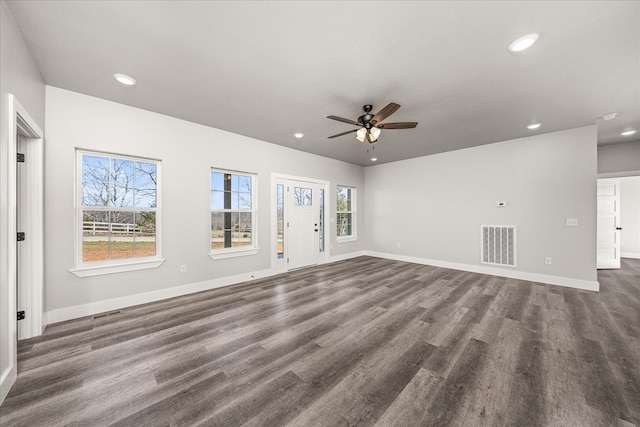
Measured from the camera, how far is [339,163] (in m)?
6.23

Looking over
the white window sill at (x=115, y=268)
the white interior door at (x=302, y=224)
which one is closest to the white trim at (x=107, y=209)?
the white window sill at (x=115, y=268)

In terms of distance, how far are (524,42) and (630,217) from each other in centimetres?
803

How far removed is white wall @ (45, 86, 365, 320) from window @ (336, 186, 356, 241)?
196 centimetres

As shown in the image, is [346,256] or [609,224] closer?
[609,224]

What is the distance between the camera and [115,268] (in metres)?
3.04

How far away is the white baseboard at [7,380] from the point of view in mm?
1547

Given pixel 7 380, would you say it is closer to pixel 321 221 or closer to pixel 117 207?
pixel 117 207

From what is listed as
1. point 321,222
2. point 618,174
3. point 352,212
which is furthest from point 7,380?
point 618,174

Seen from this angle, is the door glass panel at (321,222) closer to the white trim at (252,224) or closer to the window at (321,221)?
the window at (321,221)

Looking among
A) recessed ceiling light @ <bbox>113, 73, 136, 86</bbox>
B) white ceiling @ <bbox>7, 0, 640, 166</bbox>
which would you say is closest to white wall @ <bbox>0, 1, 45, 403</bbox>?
white ceiling @ <bbox>7, 0, 640, 166</bbox>

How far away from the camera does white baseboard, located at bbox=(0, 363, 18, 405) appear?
5.08 ft

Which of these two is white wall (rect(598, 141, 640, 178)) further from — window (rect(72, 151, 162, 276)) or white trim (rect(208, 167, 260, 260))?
window (rect(72, 151, 162, 276))

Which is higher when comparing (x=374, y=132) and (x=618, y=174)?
(x=374, y=132)

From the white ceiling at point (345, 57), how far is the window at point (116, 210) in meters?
0.88
